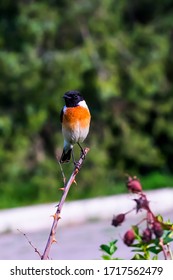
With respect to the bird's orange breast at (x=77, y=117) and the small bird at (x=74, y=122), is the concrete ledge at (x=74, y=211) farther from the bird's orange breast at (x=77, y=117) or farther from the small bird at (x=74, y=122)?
the bird's orange breast at (x=77, y=117)

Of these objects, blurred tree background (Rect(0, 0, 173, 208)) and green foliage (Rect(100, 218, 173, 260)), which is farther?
blurred tree background (Rect(0, 0, 173, 208))

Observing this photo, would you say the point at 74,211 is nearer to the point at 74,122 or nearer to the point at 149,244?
the point at 74,122

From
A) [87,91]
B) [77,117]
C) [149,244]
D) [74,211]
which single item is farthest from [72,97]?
[87,91]

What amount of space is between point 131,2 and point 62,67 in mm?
3484

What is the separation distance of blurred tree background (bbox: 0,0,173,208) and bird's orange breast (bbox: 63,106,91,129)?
8072 mm

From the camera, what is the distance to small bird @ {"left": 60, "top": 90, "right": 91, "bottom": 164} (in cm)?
289

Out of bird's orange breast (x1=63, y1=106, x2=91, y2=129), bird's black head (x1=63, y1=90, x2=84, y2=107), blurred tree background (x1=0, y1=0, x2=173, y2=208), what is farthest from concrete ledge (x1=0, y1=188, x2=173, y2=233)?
bird's black head (x1=63, y1=90, x2=84, y2=107)

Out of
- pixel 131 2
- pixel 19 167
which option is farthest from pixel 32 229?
pixel 131 2

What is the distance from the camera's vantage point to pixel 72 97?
108 inches

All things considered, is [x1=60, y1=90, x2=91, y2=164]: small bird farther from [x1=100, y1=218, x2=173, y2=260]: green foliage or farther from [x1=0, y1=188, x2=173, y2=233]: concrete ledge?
[x1=0, y1=188, x2=173, y2=233]: concrete ledge

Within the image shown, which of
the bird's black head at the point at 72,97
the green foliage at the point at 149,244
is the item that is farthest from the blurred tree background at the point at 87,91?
the green foliage at the point at 149,244

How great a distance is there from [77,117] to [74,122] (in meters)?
0.03

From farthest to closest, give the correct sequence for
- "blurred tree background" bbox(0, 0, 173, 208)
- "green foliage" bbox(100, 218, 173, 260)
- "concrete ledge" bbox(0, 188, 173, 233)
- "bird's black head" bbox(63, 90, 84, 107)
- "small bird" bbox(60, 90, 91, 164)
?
1. "blurred tree background" bbox(0, 0, 173, 208)
2. "concrete ledge" bbox(0, 188, 173, 233)
3. "small bird" bbox(60, 90, 91, 164)
4. "bird's black head" bbox(63, 90, 84, 107)
5. "green foliage" bbox(100, 218, 173, 260)
